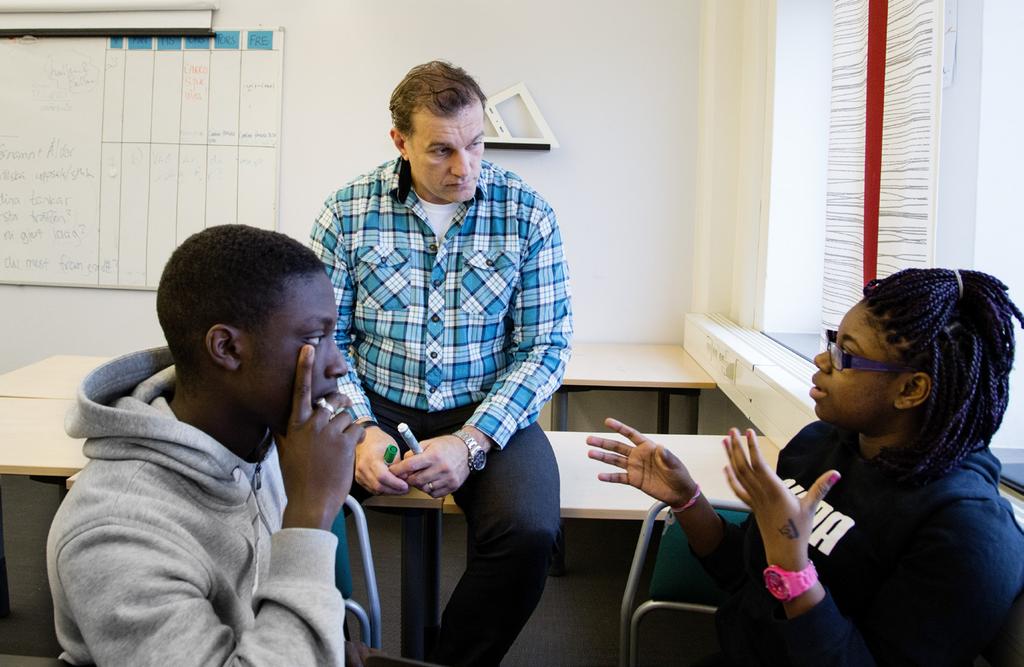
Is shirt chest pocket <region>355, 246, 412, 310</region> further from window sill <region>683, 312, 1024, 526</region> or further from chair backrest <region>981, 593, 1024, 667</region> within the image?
chair backrest <region>981, 593, 1024, 667</region>

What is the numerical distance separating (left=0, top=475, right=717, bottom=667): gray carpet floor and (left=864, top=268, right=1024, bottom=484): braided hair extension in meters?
1.51

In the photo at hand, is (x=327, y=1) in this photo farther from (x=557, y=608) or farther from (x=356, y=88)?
(x=557, y=608)

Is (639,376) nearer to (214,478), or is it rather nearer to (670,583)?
(670,583)

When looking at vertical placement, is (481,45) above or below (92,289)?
above

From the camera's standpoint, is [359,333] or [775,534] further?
[359,333]

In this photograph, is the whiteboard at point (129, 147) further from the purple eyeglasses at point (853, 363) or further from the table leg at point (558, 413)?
the purple eyeglasses at point (853, 363)

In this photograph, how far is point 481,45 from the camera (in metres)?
3.86

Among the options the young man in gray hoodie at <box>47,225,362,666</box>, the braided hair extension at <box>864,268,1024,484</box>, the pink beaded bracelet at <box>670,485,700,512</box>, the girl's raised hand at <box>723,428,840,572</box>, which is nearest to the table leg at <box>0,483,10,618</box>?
the young man in gray hoodie at <box>47,225,362,666</box>

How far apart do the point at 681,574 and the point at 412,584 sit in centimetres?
63

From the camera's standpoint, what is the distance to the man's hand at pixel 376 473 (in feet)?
5.81

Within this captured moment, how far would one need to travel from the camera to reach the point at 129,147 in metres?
4.06

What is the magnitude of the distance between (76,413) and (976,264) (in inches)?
67.9

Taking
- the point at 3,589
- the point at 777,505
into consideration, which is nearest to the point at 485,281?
the point at 777,505

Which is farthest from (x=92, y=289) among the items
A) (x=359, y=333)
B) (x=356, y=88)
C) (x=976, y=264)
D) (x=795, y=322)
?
(x=976, y=264)
